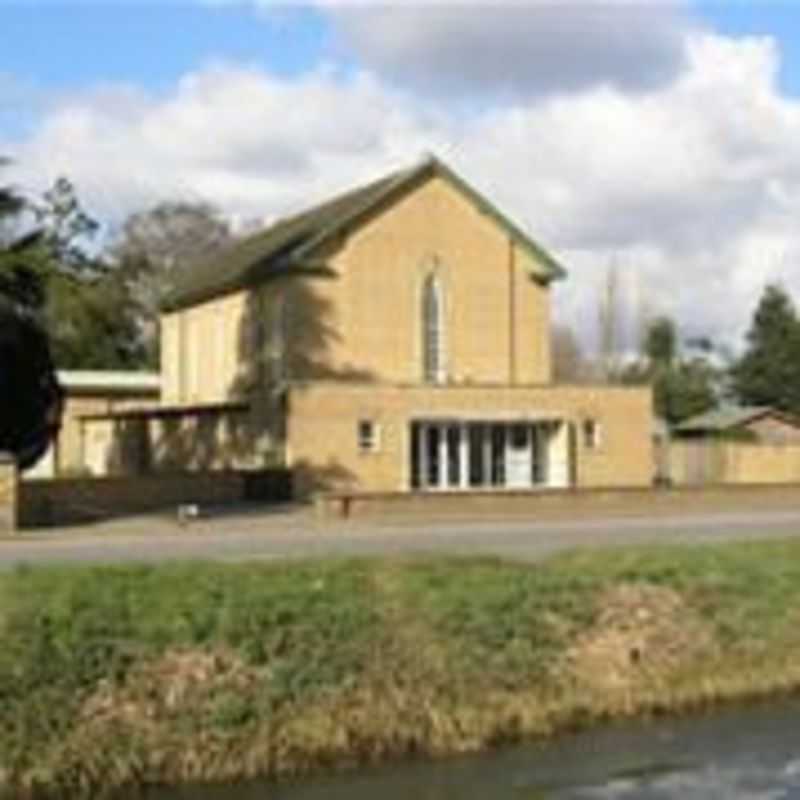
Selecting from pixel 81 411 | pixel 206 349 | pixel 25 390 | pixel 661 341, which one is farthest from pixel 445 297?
pixel 25 390

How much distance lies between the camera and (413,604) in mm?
25062

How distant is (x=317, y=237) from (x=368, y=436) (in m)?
7.94

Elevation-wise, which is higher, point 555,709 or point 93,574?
point 93,574

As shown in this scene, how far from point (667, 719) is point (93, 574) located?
21.3 ft

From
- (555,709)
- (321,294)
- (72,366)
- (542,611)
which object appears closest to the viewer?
(555,709)

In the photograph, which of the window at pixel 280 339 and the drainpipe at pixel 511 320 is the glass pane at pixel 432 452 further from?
the drainpipe at pixel 511 320

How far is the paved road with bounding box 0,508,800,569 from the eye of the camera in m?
35.8

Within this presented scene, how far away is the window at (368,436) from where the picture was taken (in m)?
64.2

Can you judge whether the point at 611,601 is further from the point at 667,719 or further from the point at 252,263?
the point at 252,263

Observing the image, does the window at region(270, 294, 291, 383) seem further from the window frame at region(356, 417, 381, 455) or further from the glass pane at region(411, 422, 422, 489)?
the glass pane at region(411, 422, 422, 489)

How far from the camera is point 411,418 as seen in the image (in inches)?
2559

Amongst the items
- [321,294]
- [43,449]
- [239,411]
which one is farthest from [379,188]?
[43,449]

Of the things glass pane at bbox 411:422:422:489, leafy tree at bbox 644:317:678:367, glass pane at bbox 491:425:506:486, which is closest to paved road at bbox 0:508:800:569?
glass pane at bbox 411:422:422:489

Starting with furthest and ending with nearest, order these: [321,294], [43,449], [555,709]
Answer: [321,294] → [555,709] → [43,449]
